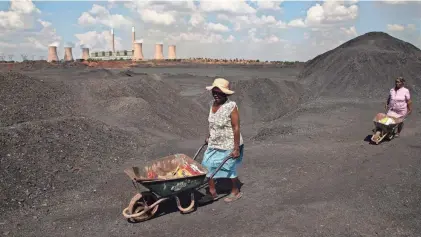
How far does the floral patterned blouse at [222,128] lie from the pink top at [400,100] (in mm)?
5702

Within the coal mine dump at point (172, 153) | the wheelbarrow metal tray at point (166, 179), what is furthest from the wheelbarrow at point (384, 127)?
the wheelbarrow metal tray at point (166, 179)

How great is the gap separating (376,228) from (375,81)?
58.6 feet

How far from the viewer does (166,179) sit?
4715 millimetres

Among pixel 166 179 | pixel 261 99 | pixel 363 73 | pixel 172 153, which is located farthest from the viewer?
pixel 363 73

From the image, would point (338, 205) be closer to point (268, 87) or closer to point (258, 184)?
point (258, 184)

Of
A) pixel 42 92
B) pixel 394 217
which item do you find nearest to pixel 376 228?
pixel 394 217

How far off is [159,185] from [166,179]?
13cm

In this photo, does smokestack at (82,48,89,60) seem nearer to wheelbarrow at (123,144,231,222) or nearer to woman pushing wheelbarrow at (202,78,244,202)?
wheelbarrow at (123,144,231,222)

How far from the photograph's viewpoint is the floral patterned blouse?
523 centimetres

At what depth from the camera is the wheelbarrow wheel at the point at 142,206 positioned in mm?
5075

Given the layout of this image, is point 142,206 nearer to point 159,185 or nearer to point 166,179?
point 159,185

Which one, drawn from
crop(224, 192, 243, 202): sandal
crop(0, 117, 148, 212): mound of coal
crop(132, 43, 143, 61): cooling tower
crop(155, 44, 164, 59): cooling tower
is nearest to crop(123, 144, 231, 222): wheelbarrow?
crop(224, 192, 243, 202): sandal

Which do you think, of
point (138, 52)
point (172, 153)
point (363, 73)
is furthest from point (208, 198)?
point (138, 52)

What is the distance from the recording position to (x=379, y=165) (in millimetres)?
7367
